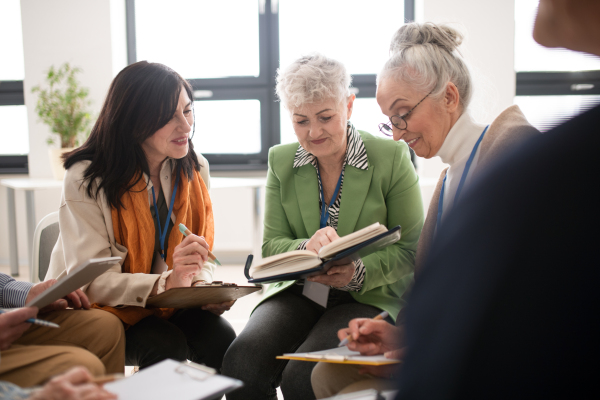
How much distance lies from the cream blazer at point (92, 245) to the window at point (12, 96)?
12.2ft

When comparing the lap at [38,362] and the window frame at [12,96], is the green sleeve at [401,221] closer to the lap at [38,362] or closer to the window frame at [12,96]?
the lap at [38,362]

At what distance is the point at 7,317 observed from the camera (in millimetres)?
1021

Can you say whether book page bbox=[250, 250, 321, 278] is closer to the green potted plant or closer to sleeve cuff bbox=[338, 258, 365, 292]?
sleeve cuff bbox=[338, 258, 365, 292]

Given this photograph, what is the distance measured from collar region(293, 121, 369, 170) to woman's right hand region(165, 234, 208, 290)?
0.53 metres

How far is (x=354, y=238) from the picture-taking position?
1.19m

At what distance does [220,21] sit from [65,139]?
186 centimetres

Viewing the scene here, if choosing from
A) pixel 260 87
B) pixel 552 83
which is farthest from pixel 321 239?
pixel 552 83

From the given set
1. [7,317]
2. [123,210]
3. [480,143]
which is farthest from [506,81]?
[7,317]

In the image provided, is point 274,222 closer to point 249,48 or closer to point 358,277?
point 358,277

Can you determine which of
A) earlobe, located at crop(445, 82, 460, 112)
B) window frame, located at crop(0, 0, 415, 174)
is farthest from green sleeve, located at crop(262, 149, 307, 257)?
window frame, located at crop(0, 0, 415, 174)

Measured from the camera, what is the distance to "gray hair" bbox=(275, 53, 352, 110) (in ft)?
5.55

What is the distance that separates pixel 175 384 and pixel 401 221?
1085 millimetres

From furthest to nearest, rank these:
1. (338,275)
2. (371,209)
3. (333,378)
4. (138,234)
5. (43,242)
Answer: (43,242) < (371,209) < (138,234) < (338,275) < (333,378)

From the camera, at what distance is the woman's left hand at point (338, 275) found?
138 cm
